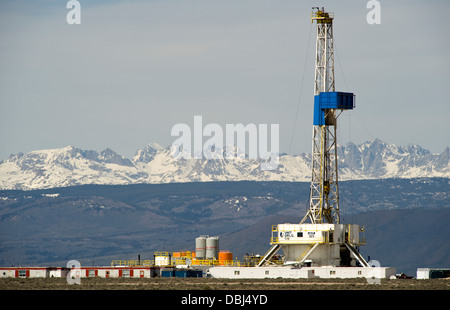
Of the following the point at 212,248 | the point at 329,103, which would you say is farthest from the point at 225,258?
the point at 329,103

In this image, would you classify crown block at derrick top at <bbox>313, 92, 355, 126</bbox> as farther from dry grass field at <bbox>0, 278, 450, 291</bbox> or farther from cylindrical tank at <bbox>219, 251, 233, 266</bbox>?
cylindrical tank at <bbox>219, 251, 233, 266</bbox>

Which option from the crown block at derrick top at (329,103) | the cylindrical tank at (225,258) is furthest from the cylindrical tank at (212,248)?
the crown block at derrick top at (329,103)

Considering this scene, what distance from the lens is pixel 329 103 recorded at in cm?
12312

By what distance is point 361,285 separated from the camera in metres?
108

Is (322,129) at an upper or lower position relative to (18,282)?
upper

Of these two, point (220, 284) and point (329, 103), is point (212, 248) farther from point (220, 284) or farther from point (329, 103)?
point (220, 284)

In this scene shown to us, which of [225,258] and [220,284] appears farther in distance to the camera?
[225,258]

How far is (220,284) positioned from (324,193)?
1900 cm

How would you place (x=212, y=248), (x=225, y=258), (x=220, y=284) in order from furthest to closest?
Result: 1. (x=212, y=248)
2. (x=225, y=258)
3. (x=220, y=284)

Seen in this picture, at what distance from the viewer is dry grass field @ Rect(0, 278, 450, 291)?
345 ft
